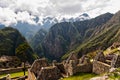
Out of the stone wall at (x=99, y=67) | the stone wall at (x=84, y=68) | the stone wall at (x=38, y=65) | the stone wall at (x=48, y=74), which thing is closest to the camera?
the stone wall at (x=48, y=74)

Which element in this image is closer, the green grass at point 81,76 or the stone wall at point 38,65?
the green grass at point 81,76

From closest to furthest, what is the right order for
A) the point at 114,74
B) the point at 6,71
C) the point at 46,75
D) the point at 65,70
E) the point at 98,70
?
the point at 114,74
the point at 46,75
the point at 98,70
the point at 65,70
the point at 6,71

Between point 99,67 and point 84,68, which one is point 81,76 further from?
point 99,67

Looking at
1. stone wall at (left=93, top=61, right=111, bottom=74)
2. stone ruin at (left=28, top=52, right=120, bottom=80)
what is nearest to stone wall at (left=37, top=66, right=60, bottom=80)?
stone ruin at (left=28, top=52, right=120, bottom=80)

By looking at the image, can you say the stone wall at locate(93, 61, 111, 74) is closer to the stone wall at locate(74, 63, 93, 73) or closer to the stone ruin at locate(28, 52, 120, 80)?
the stone ruin at locate(28, 52, 120, 80)

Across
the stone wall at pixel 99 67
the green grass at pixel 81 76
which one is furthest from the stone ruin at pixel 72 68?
the green grass at pixel 81 76

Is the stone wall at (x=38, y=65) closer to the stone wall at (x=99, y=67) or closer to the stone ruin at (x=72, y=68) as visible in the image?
the stone ruin at (x=72, y=68)

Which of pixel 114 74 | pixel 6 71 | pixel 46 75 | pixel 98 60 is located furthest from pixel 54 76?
pixel 6 71

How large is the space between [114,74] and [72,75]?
14177 mm

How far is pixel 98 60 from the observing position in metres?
32.5

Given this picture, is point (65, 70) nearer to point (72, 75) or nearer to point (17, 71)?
point (72, 75)

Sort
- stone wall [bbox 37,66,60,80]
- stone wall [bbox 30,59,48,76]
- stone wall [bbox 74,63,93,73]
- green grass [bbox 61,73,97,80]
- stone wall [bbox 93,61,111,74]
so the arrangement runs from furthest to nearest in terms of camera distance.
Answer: stone wall [bbox 30,59,48,76] < stone wall [bbox 74,63,93,73] < green grass [bbox 61,73,97,80] < stone wall [bbox 93,61,111,74] < stone wall [bbox 37,66,60,80]

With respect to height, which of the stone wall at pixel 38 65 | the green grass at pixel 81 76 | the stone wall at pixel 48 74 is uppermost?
the stone wall at pixel 38 65

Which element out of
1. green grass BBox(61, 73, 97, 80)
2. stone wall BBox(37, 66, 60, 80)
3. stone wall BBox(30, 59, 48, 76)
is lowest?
green grass BBox(61, 73, 97, 80)
